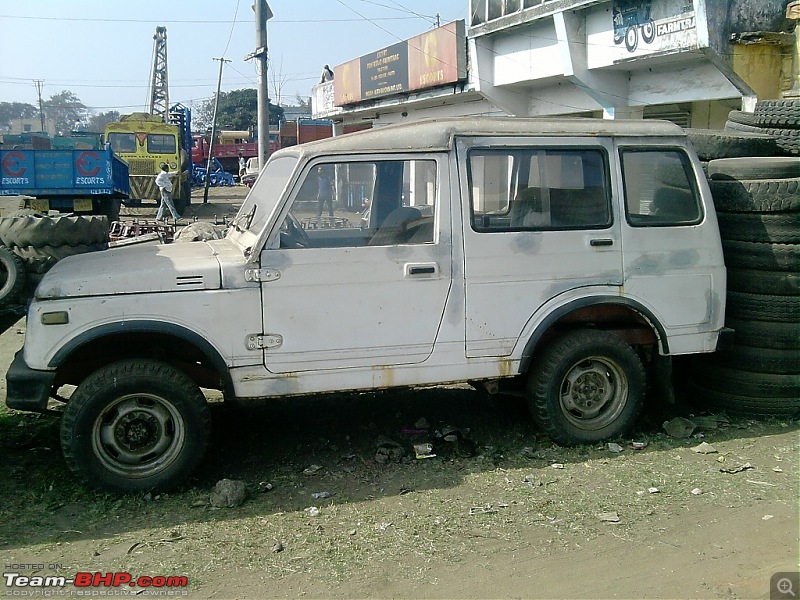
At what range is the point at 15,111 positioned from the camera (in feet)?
380

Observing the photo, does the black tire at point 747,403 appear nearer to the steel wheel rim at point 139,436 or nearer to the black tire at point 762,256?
the black tire at point 762,256

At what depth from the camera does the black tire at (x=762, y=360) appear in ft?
16.9

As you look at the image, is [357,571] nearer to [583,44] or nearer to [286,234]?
[286,234]

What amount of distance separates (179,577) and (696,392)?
3895 mm

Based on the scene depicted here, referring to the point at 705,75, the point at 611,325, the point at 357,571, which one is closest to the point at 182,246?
the point at 357,571

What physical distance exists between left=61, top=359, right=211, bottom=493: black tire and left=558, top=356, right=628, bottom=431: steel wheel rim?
7.55ft

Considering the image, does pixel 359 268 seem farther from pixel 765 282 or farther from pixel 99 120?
pixel 99 120

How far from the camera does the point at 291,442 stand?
5.05 m

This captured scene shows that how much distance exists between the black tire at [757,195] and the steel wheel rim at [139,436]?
3.91 meters

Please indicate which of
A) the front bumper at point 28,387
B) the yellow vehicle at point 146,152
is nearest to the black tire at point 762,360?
the front bumper at point 28,387

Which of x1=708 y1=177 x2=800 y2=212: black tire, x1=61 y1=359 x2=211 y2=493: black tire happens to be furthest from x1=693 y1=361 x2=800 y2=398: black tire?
x1=61 y1=359 x2=211 y2=493: black tire

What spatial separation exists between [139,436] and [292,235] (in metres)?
1.43

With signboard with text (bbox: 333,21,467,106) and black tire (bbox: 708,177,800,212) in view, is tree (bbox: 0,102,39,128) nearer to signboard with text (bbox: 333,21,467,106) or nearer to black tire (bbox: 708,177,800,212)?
signboard with text (bbox: 333,21,467,106)

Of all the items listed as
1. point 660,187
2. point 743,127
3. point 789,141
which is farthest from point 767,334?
point 743,127
